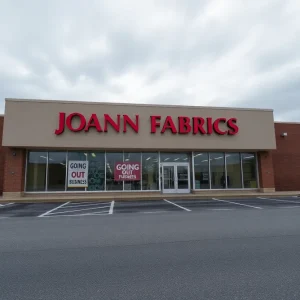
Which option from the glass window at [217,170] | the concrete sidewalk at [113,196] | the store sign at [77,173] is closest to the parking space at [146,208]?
the concrete sidewalk at [113,196]

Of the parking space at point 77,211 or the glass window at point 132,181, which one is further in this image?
the glass window at point 132,181

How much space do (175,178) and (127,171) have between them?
12.0 feet

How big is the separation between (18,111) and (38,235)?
12733mm

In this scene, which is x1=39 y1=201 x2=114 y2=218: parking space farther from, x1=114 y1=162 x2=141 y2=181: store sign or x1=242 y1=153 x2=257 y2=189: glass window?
x1=242 y1=153 x2=257 y2=189: glass window

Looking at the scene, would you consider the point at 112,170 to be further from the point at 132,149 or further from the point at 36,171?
the point at 36,171

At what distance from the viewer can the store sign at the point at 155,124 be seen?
17.2 m

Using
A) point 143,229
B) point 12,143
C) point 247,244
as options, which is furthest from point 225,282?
point 12,143

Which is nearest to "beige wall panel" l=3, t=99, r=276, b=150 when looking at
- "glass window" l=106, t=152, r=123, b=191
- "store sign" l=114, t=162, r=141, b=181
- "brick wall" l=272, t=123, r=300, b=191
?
"glass window" l=106, t=152, r=123, b=191

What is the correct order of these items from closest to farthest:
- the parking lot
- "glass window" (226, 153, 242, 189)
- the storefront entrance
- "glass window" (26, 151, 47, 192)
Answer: the parking lot → "glass window" (26, 151, 47, 192) → the storefront entrance → "glass window" (226, 153, 242, 189)

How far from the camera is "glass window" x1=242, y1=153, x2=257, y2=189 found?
2026 cm

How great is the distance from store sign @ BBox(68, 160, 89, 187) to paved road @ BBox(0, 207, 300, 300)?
10400 mm

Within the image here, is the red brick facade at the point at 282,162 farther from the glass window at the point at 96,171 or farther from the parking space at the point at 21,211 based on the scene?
the parking space at the point at 21,211

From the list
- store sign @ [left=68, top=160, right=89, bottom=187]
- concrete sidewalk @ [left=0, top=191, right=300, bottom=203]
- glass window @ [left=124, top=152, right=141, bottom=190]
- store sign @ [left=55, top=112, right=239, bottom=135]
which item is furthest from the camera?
glass window @ [left=124, top=152, right=141, bottom=190]

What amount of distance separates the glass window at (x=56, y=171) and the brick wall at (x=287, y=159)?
16592 mm
